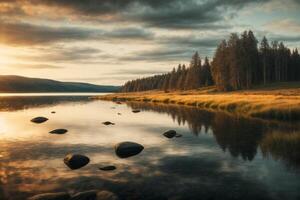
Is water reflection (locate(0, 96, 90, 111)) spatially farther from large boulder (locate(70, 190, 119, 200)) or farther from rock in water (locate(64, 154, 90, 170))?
large boulder (locate(70, 190, 119, 200))

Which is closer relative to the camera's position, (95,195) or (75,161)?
(95,195)

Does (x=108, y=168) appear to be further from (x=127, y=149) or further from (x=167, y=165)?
(x=127, y=149)

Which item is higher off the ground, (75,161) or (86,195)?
(75,161)

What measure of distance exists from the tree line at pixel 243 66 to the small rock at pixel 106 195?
96.4m

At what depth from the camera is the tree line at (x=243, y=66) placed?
4262 inches

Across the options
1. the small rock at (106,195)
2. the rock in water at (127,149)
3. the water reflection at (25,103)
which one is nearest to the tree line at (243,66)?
the water reflection at (25,103)

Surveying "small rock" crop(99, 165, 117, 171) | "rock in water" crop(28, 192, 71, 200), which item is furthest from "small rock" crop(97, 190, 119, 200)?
"small rock" crop(99, 165, 117, 171)

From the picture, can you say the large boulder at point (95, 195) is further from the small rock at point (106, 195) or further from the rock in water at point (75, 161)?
the rock in water at point (75, 161)

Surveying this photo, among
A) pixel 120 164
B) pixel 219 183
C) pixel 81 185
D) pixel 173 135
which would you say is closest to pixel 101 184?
pixel 81 185

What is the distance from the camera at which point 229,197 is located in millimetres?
15609

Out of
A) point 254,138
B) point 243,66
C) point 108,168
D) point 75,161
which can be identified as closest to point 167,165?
point 108,168

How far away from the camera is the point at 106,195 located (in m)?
15.1

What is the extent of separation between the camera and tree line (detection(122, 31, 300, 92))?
108250 mm

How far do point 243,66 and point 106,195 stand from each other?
97.5 metres
